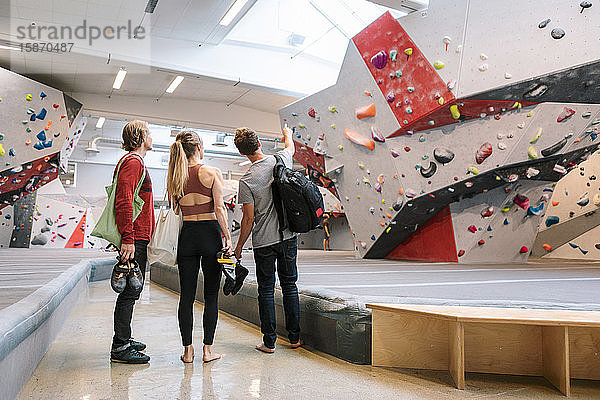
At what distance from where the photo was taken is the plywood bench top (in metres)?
2.07

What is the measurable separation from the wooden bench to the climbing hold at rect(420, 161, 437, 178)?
4.08 meters

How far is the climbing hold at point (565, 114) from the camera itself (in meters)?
5.36

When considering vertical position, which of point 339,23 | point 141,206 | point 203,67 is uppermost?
point 339,23

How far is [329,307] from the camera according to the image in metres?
2.87

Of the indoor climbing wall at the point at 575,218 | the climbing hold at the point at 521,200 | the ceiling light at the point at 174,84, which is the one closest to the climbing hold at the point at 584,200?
the indoor climbing wall at the point at 575,218

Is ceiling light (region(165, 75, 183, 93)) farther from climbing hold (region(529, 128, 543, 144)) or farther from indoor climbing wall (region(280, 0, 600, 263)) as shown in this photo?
climbing hold (region(529, 128, 543, 144))

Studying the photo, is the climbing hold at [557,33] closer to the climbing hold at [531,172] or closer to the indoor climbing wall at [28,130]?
the climbing hold at [531,172]

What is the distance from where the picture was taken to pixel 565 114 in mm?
5395

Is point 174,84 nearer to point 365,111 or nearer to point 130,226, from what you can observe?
point 365,111

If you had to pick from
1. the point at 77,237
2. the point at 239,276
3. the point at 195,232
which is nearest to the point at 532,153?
the point at 239,276

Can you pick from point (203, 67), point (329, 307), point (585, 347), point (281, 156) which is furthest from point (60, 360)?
point (203, 67)

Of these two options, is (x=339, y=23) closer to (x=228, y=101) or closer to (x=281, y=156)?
(x=228, y=101)

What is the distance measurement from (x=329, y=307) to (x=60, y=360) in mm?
1554

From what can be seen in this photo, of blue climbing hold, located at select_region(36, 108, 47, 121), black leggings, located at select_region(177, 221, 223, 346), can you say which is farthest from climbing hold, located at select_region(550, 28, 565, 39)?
blue climbing hold, located at select_region(36, 108, 47, 121)
